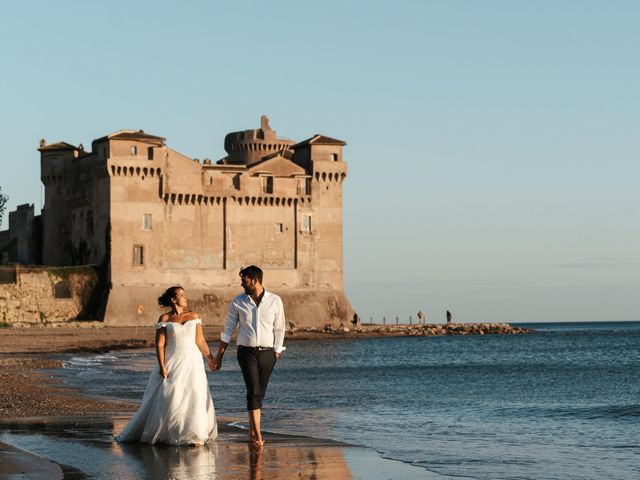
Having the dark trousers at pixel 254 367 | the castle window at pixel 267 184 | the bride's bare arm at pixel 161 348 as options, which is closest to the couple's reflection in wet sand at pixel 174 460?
the dark trousers at pixel 254 367

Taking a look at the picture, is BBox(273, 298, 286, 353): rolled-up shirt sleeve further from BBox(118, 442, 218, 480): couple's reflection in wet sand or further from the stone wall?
the stone wall

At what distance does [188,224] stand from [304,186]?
25.5ft

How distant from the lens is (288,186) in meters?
70.6

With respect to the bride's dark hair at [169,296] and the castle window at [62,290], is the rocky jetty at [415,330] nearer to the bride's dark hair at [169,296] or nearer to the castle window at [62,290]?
the castle window at [62,290]

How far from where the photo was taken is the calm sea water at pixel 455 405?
46.0ft

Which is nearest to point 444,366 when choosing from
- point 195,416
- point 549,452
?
point 549,452

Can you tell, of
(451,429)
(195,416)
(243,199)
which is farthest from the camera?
(243,199)

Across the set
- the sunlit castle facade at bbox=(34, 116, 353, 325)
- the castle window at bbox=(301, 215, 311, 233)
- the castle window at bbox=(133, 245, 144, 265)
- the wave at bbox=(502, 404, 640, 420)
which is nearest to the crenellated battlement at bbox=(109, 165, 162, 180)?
the sunlit castle facade at bbox=(34, 116, 353, 325)

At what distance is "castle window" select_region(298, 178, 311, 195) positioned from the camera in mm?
71062

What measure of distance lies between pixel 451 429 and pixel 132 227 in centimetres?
4910

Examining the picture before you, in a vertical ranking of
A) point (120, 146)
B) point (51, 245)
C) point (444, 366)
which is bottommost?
point (444, 366)

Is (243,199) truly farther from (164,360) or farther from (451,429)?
(164,360)

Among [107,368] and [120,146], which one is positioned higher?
[120,146]

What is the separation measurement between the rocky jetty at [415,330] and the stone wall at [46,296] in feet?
40.9
